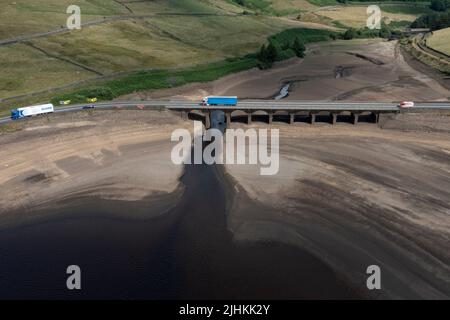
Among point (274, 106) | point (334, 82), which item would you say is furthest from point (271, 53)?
point (274, 106)

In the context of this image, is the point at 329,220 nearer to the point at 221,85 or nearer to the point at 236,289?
the point at 236,289

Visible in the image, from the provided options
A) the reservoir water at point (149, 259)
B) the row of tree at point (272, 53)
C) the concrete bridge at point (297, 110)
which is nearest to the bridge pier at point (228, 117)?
the concrete bridge at point (297, 110)

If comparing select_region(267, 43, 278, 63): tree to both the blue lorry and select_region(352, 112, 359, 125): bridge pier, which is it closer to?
the blue lorry

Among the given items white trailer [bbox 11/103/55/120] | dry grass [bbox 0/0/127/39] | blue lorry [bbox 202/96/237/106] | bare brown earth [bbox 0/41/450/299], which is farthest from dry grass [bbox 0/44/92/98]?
blue lorry [bbox 202/96/237/106]

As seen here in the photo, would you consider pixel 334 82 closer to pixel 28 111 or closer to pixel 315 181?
pixel 315 181
